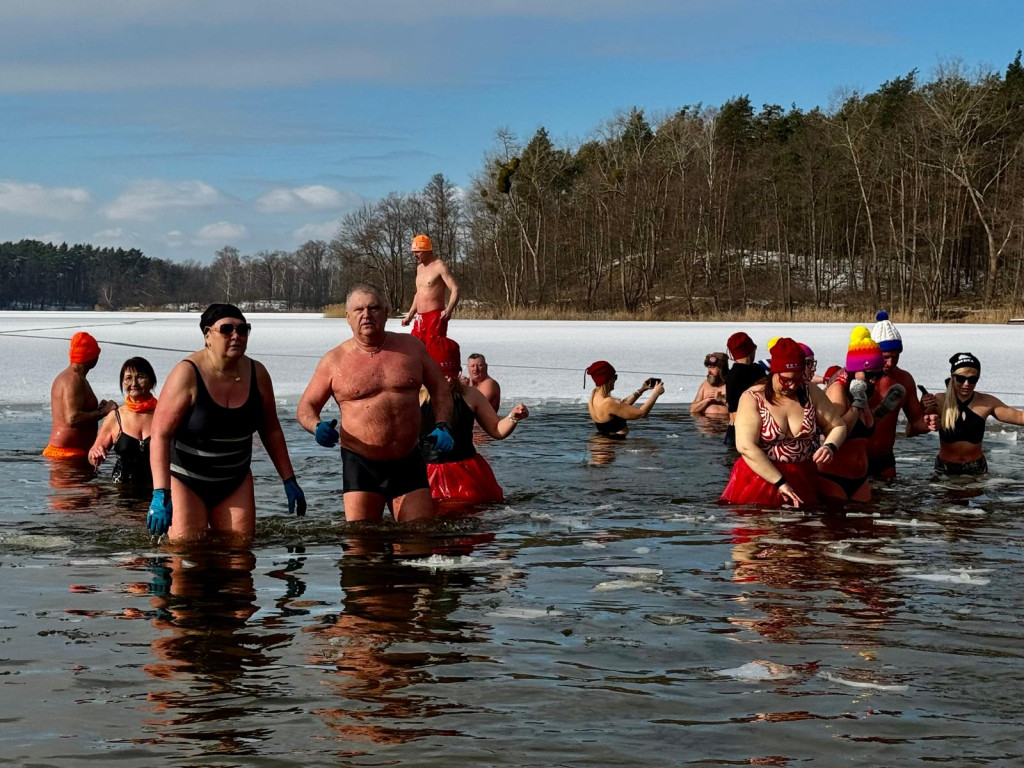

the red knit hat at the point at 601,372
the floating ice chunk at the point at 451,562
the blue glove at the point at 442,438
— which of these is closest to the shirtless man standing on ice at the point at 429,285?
the red knit hat at the point at 601,372

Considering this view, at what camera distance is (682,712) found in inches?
151

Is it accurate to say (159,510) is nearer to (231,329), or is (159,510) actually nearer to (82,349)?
(231,329)

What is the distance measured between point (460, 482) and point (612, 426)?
4.41 metres

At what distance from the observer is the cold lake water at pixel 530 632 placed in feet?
11.8

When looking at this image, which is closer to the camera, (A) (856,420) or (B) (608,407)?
(A) (856,420)

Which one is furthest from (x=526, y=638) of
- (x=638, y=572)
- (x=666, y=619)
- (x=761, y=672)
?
(x=638, y=572)

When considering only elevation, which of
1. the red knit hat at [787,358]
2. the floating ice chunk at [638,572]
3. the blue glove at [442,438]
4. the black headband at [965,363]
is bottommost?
the floating ice chunk at [638,572]

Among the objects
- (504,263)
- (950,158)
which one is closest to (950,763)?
(950,158)

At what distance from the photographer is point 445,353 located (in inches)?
312

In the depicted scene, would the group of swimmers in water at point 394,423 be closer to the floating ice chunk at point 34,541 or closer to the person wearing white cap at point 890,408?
the person wearing white cap at point 890,408

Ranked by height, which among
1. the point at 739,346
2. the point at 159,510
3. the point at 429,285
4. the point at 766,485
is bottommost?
the point at 766,485

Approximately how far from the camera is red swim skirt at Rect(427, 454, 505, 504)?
7895mm

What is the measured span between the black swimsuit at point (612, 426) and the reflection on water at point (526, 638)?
3.89 meters

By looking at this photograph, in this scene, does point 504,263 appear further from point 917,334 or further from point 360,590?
point 360,590
